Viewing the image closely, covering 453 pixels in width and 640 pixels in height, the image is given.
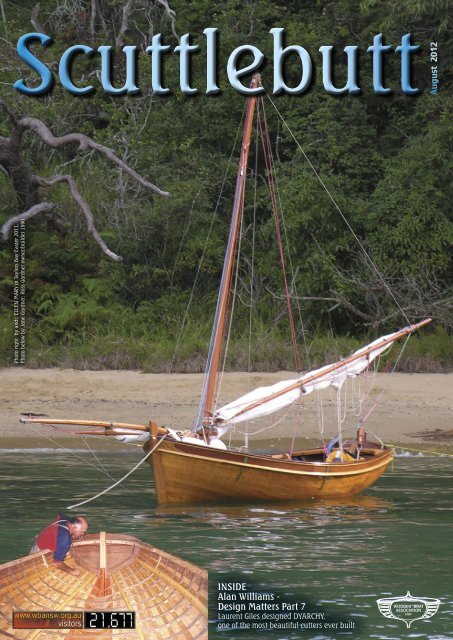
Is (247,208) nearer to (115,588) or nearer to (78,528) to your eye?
(78,528)

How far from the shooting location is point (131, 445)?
79.5 feet

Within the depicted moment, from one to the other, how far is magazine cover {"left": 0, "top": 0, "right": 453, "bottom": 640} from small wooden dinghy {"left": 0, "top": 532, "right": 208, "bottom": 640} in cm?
532

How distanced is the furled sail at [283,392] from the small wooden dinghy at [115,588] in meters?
8.29

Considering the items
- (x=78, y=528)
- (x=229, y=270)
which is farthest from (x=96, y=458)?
(x=78, y=528)

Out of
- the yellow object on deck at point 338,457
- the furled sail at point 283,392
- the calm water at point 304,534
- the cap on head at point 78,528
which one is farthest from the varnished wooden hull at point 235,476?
the cap on head at point 78,528

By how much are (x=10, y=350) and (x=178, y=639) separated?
18.0 m

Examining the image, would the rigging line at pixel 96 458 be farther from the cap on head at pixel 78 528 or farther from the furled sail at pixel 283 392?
the cap on head at pixel 78 528

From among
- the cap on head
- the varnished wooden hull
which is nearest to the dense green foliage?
the varnished wooden hull

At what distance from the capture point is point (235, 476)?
18.3 metres

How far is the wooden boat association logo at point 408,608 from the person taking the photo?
12.5 metres

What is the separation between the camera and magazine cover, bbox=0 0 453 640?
61.5 feet

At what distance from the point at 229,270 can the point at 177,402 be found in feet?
19.1

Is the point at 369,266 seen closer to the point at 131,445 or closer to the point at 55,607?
the point at 131,445

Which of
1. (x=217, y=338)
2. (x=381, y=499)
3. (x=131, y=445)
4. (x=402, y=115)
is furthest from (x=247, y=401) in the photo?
(x=402, y=115)
